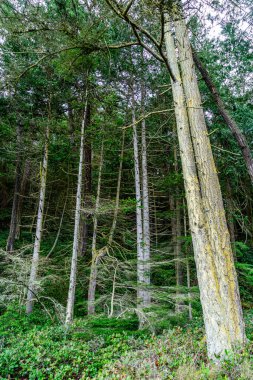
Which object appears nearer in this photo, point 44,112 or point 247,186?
point 44,112

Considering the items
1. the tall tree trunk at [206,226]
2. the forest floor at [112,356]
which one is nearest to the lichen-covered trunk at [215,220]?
the tall tree trunk at [206,226]

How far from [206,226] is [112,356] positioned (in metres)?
2.41

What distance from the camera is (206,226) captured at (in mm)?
3715

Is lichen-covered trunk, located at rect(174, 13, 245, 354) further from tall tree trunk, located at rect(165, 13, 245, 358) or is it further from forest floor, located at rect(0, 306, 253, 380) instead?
forest floor, located at rect(0, 306, 253, 380)

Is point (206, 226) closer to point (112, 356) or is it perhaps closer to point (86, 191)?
point (112, 356)

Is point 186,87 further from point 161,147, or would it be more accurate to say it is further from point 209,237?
point 161,147

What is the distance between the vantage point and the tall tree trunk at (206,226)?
10.7ft

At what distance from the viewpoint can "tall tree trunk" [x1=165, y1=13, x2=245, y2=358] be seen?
3270 mm

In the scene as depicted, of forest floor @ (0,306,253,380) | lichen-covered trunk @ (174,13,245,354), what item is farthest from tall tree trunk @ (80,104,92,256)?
lichen-covered trunk @ (174,13,245,354)

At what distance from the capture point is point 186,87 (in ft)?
14.6

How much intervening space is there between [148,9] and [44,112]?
6284 millimetres

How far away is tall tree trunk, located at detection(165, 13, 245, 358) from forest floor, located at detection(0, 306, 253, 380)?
0.33 meters

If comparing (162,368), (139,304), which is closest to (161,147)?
(139,304)

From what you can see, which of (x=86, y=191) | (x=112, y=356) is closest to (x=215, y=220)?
(x=112, y=356)
